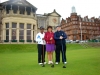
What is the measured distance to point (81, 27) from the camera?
88.4 metres

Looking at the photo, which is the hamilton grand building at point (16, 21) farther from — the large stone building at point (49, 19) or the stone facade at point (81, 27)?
the stone facade at point (81, 27)

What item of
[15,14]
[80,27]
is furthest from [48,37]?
[80,27]

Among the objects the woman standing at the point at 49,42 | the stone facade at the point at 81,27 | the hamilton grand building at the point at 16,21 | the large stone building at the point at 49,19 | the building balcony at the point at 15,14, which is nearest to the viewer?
the woman standing at the point at 49,42

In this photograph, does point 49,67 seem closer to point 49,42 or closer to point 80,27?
point 49,42

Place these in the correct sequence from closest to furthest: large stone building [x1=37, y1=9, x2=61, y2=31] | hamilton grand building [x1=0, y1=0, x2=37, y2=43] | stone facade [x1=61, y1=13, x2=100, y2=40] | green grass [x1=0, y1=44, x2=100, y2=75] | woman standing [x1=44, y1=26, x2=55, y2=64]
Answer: green grass [x1=0, y1=44, x2=100, y2=75], woman standing [x1=44, y1=26, x2=55, y2=64], hamilton grand building [x1=0, y1=0, x2=37, y2=43], large stone building [x1=37, y1=9, x2=61, y2=31], stone facade [x1=61, y1=13, x2=100, y2=40]

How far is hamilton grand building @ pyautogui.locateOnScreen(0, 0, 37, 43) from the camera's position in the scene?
39031 millimetres

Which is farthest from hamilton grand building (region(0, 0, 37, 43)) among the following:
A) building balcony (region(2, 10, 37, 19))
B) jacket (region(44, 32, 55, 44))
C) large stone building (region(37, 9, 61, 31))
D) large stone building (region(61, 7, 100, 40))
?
large stone building (region(61, 7, 100, 40))

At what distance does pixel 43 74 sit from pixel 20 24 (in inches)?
1388

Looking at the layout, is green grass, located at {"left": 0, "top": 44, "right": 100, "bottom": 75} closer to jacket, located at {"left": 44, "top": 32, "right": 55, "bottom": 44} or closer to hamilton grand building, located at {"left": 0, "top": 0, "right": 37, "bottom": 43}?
jacket, located at {"left": 44, "top": 32, "right": 55, "bottom": 44}

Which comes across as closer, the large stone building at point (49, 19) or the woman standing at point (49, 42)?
the woman standing at point (49, 42)

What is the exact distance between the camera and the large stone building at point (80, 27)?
86188 mm

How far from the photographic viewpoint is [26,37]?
40875 mm

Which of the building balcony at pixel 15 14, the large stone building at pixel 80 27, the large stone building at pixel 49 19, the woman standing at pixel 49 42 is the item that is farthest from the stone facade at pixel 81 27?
the woman standing at pixel 49 42

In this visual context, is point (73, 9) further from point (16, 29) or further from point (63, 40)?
point (63, 40)
